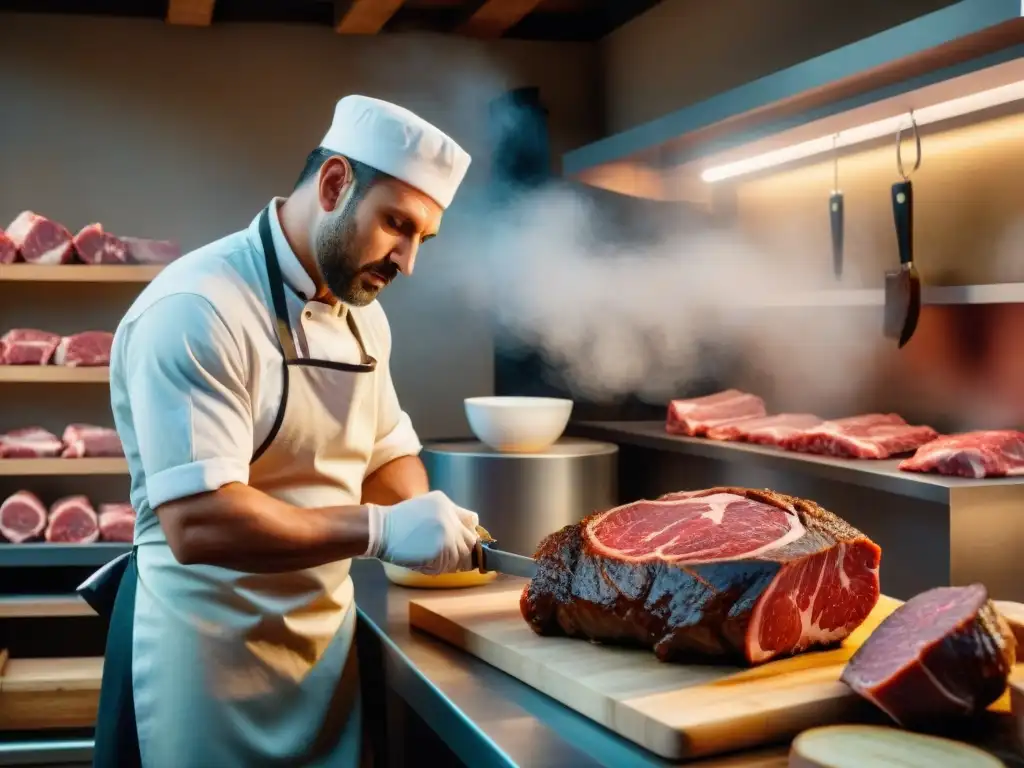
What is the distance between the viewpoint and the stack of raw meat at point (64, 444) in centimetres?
400

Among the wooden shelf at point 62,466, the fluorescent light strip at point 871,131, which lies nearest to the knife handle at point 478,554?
the fluorescent light strip at point 871,131

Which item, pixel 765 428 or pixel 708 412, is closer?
pixel 765 428

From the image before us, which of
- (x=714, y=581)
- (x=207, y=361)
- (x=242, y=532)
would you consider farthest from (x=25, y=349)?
(x=714, y=581)

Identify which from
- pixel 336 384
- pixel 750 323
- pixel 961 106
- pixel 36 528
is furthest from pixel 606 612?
pixel 36 528

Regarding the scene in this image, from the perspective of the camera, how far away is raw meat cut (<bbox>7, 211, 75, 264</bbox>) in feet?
13.0

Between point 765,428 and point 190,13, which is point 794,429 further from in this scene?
point 190,13

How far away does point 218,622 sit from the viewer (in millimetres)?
1904

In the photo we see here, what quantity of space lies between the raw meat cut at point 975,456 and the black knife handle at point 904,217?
50 cm

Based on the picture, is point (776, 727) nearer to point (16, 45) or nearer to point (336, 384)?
point (336, 384)

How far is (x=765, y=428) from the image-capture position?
319 centimetres

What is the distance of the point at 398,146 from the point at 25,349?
8.53 feet

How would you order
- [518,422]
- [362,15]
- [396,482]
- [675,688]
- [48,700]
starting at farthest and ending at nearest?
[362,15], [48,700], [518,422], [396,482], [675,688]

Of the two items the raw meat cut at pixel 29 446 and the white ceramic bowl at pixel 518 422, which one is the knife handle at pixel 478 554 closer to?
the white ceramic bowl at pixel 518 422

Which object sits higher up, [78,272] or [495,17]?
[495,17]
